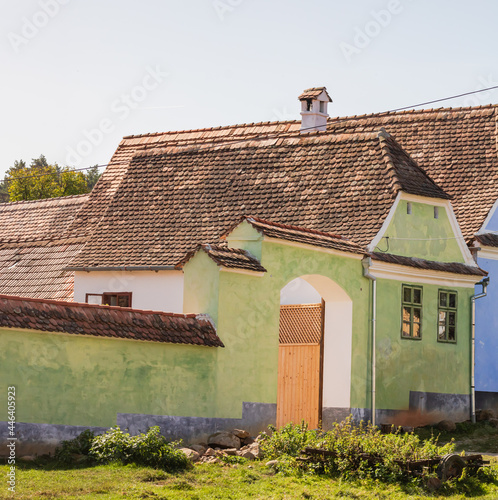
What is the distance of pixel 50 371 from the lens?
580 inches

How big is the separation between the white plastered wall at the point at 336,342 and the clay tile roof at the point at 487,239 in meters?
5.22

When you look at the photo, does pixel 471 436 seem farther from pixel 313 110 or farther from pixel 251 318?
pixel 313 110

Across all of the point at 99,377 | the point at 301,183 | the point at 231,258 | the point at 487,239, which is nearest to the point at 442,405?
the point at 487,239

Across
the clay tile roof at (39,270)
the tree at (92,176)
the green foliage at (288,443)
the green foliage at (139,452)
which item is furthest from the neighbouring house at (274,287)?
the tree at (92,176)

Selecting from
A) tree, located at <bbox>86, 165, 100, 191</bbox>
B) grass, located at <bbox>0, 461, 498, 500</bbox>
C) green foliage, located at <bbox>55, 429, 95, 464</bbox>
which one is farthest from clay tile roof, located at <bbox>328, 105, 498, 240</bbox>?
tree, located at <bbox>86, 165, 100, 191</bbox>

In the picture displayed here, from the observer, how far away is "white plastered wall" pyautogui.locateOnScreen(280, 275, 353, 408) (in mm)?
19516

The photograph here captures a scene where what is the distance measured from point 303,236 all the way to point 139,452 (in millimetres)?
6334

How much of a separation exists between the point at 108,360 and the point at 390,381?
7.27 metres

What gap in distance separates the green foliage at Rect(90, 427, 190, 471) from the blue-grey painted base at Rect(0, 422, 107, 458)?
2.23ft

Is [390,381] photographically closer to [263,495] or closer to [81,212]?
[263,495]

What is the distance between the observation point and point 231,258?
17328 millimetres

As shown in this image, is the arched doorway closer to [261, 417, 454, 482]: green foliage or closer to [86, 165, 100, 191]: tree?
[261, 417, 454, 482]: green foliage

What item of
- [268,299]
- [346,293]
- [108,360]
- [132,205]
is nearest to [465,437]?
[346,293]

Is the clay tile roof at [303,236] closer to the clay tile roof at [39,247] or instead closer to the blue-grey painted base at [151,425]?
the blue-grey painted base at [151,425]
